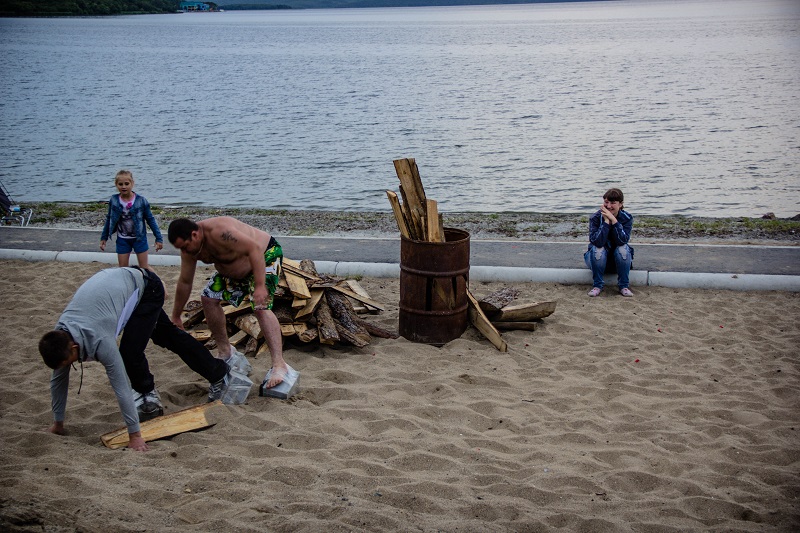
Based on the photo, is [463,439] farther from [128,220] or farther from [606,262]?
[128,220]

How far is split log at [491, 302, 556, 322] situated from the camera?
8039 mm

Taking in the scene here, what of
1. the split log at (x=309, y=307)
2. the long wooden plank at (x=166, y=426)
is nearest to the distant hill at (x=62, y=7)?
the split log at (x=309, y=307)

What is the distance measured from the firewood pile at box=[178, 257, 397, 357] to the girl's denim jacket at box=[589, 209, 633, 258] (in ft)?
9.58

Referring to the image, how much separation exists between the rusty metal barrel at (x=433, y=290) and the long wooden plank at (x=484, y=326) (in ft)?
0.41

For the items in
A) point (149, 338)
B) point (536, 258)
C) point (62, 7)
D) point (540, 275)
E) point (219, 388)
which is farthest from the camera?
point (62, 7)

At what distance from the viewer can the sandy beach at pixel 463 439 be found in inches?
180

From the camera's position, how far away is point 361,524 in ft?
14.5

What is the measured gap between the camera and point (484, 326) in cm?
779

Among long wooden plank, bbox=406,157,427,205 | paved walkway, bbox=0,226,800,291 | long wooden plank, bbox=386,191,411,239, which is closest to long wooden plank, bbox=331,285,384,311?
long wooden plank, bbox=386,191,411,239

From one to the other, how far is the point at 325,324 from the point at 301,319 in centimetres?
27

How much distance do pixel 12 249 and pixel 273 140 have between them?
64.6 ft

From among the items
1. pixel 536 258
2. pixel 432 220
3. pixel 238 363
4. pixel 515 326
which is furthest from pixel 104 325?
pixel 536 258

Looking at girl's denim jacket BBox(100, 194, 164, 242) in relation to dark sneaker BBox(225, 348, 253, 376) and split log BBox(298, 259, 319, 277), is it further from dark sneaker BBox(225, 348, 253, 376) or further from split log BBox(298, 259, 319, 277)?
dark sneaker BBox(225, 348, 253, 376)

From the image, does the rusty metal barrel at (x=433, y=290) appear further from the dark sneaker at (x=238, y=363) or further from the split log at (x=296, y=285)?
the dark sneaker at (x=238, y=363)
